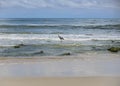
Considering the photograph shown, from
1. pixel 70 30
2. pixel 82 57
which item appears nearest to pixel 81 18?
pixel 70 30

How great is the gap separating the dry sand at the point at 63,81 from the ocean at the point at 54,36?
44 cm

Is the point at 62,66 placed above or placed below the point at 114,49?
below

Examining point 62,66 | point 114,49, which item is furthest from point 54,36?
point 114,49

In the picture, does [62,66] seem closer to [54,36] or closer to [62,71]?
[62,71]

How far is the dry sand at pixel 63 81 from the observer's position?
3120 mm

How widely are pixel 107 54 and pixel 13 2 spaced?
4.35 feet

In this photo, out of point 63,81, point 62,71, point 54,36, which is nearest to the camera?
point 63,81

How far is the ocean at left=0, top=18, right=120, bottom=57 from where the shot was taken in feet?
11.6

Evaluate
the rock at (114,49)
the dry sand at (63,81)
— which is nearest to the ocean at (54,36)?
the rock at (114,49)

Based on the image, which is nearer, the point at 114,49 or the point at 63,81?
the point at 63,81

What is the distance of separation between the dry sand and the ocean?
0.44 metres

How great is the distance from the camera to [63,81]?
125 inches

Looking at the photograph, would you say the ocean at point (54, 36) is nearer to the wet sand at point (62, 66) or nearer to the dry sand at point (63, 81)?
the wet sand at point (62, 66)

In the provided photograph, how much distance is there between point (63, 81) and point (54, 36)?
2.15 ft
